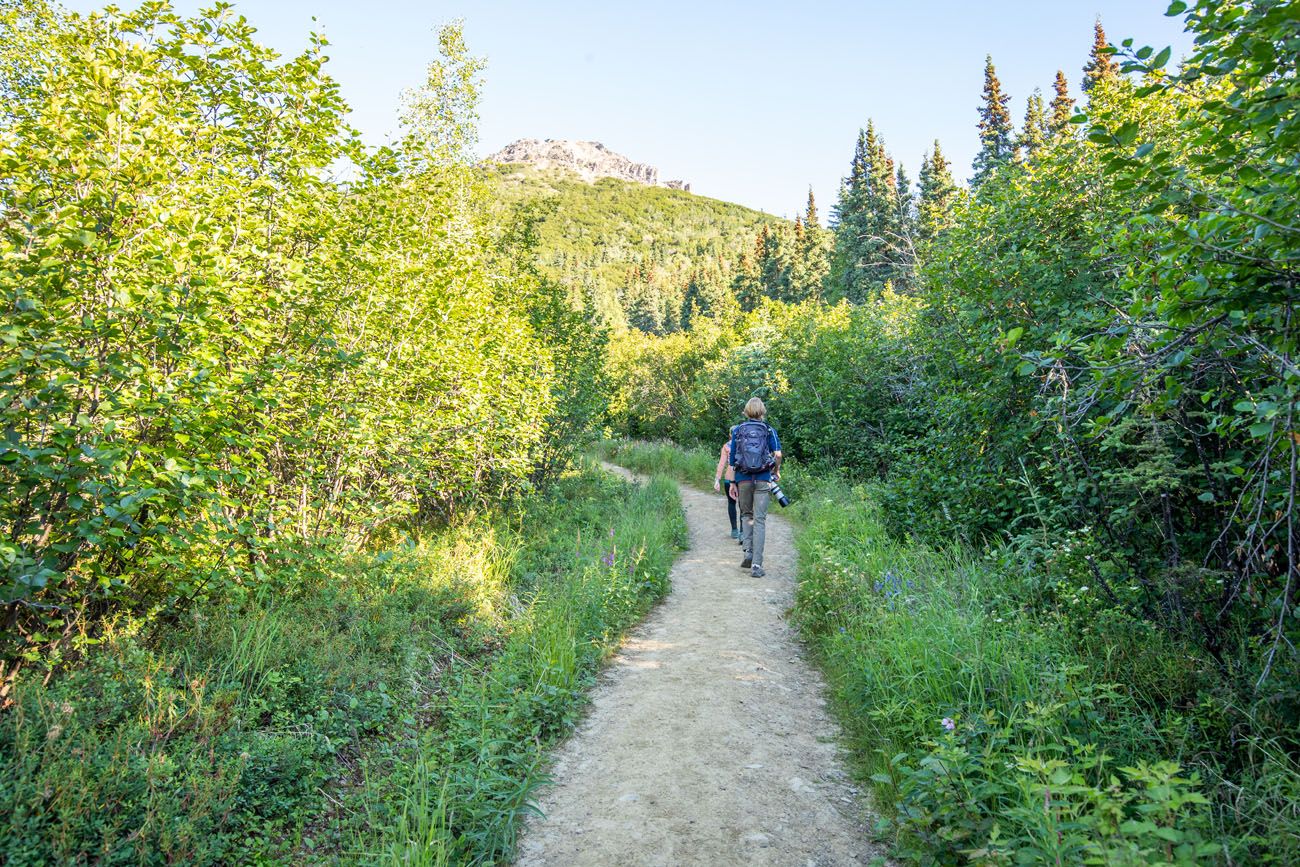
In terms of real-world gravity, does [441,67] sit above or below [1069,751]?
above

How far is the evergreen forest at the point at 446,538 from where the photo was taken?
269 centimetres

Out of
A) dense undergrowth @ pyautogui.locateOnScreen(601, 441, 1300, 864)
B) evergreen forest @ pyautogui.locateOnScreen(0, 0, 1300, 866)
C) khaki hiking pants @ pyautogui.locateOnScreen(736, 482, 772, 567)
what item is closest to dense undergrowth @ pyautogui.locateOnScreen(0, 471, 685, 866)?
evergreen forest @ pyautogui.locateOnScreen(0, 0, 1300, 866)

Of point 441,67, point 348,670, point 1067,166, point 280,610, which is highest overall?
point 441,67

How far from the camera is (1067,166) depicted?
6.83 metres

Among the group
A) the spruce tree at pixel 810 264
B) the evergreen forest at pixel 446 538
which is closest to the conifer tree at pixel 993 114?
the spruce tree at pixel 810 264

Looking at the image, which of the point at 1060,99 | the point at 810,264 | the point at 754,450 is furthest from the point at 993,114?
the point at 754,450

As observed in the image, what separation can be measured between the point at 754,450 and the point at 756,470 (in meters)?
0.28

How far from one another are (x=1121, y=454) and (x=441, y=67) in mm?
15351

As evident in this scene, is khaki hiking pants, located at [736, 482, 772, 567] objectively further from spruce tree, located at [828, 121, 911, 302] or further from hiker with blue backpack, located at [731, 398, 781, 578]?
spruce tree, located at [828, 121, 911, 302]

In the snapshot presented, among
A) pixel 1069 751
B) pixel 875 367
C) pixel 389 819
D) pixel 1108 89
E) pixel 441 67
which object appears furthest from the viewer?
pixel 875 367

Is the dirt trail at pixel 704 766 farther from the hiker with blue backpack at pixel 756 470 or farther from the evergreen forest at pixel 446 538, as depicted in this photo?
the hiker with blue backpack at pixel 756 470

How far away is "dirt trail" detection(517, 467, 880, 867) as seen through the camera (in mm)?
3119

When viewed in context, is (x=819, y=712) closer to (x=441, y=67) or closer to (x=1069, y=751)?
(x=1069, y=751)

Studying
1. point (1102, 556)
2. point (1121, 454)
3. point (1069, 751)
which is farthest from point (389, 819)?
point (1121, 454)
